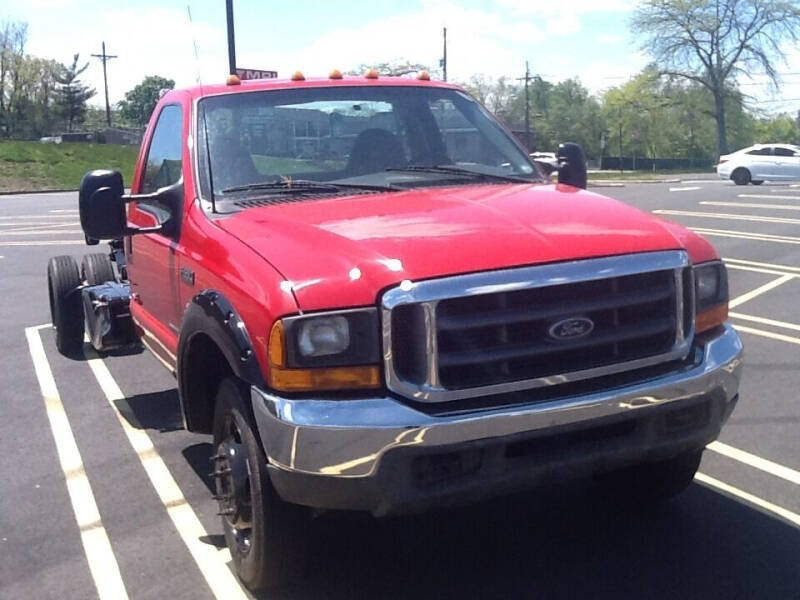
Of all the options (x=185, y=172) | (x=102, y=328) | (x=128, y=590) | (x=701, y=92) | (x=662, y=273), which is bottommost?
(x=128, y=590)

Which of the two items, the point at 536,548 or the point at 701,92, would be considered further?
the point at 701,92

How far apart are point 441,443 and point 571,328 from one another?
65cm

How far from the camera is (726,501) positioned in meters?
4.62

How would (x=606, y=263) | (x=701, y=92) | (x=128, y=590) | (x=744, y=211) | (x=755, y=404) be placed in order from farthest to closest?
(x=701, y=92) → (x=744, y=211) → (x=755, y=404) → (x=128, y=590) → (x=606, y=263)

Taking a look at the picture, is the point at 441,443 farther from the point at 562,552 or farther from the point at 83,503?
the point at 83,503

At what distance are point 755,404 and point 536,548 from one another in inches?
104

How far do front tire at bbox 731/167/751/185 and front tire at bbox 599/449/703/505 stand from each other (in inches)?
1188

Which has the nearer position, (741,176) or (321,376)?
(321,376)

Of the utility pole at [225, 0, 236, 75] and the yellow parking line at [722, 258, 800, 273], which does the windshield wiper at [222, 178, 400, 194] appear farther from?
the utility pole at [225, 0, 236, 75]

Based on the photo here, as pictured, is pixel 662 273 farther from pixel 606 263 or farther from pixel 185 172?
pixel 185 172

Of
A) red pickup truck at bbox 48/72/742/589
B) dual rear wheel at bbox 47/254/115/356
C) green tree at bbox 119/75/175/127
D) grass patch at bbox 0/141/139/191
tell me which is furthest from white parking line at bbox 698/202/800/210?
green tree at bbox 119/75/175/127

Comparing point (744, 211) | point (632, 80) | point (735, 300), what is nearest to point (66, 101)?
point (632, 80)

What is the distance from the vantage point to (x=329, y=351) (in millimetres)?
3301

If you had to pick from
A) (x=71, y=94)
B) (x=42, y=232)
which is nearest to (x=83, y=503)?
(x=42, y=232)
